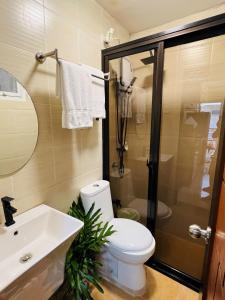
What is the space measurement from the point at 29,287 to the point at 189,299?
1372 millimetres

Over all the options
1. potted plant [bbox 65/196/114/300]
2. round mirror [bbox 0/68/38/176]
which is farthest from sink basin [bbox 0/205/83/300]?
round mirror [bbox 0/68/38/176]

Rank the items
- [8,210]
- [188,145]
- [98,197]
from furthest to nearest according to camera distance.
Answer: [188,145]
[98,197]
[8,210]

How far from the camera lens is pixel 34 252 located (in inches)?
41.5

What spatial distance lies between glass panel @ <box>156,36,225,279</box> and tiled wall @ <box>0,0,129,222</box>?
86 cm

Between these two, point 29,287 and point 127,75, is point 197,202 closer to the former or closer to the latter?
point 127,75

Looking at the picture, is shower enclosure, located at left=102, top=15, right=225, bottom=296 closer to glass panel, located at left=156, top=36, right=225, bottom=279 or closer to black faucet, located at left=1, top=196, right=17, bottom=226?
glass panel, located at left=156, top=36, right=225, bottom=279

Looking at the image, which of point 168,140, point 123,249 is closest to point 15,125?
point 123,249

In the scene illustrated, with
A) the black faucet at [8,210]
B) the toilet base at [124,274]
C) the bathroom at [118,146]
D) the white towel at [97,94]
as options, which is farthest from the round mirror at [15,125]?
the toilet base at [124,274]

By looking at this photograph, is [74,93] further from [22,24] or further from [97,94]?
[22,24]

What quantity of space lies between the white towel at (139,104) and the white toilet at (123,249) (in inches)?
34.4

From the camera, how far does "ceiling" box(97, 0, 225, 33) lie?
1.54 m

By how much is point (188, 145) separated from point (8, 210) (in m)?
1.80

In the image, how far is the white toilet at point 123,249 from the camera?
136 cm

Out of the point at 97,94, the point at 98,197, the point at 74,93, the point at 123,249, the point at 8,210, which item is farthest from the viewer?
the point at 98,197
